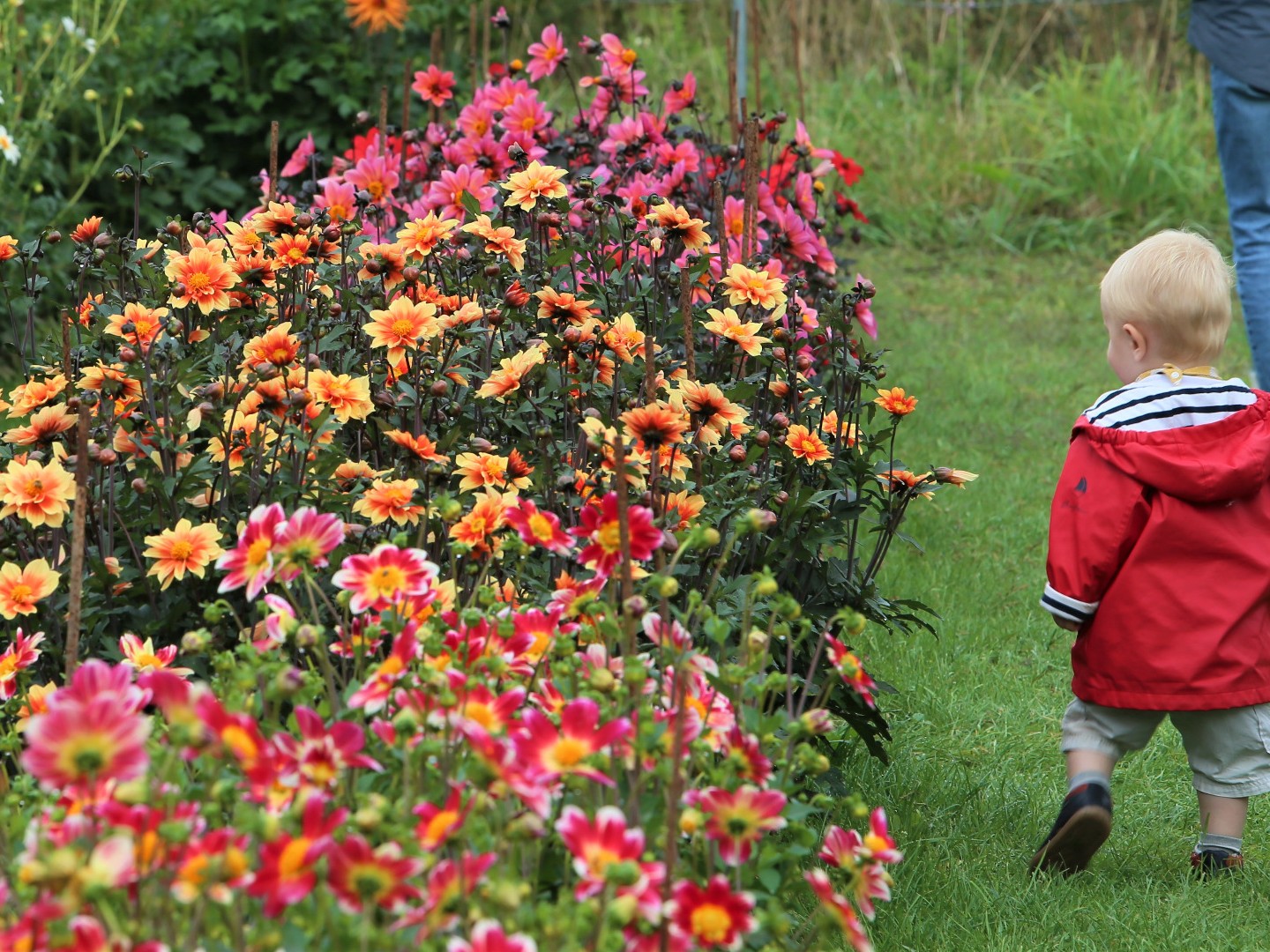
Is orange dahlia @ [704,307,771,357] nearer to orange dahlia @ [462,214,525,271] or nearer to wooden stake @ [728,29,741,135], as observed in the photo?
orange dahlia @ [462,214,525,271]

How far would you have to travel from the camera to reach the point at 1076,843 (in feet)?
7.82

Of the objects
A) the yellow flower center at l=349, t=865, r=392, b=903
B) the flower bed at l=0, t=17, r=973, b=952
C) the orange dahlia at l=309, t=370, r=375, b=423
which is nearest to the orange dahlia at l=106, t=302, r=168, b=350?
the flower bed at l=0, t=17, r=973, b=952

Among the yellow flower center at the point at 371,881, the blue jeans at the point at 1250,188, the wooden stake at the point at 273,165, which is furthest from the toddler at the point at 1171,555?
the blue jeans at the point at 1250,188

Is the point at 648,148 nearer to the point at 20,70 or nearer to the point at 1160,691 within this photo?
the point at 1160,691

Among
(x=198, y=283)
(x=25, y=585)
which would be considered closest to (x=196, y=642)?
(x=25, y=585)

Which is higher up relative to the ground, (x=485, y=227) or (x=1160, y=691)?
(x=485, y=227)

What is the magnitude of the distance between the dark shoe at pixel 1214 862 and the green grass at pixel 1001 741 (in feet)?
0.09

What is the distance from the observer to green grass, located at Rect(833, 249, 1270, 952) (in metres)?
2.32

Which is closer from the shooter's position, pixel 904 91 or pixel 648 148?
pixel 648 148

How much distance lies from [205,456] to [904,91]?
7537 millimetres

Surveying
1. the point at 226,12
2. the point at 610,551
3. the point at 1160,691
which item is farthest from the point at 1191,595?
the point at 226,12

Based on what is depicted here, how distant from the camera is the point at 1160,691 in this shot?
243cm

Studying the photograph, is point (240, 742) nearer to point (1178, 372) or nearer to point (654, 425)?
point (654, 425)

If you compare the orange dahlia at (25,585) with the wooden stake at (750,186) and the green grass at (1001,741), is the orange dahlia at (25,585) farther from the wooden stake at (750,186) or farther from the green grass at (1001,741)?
the wooden stake at (750,186)
